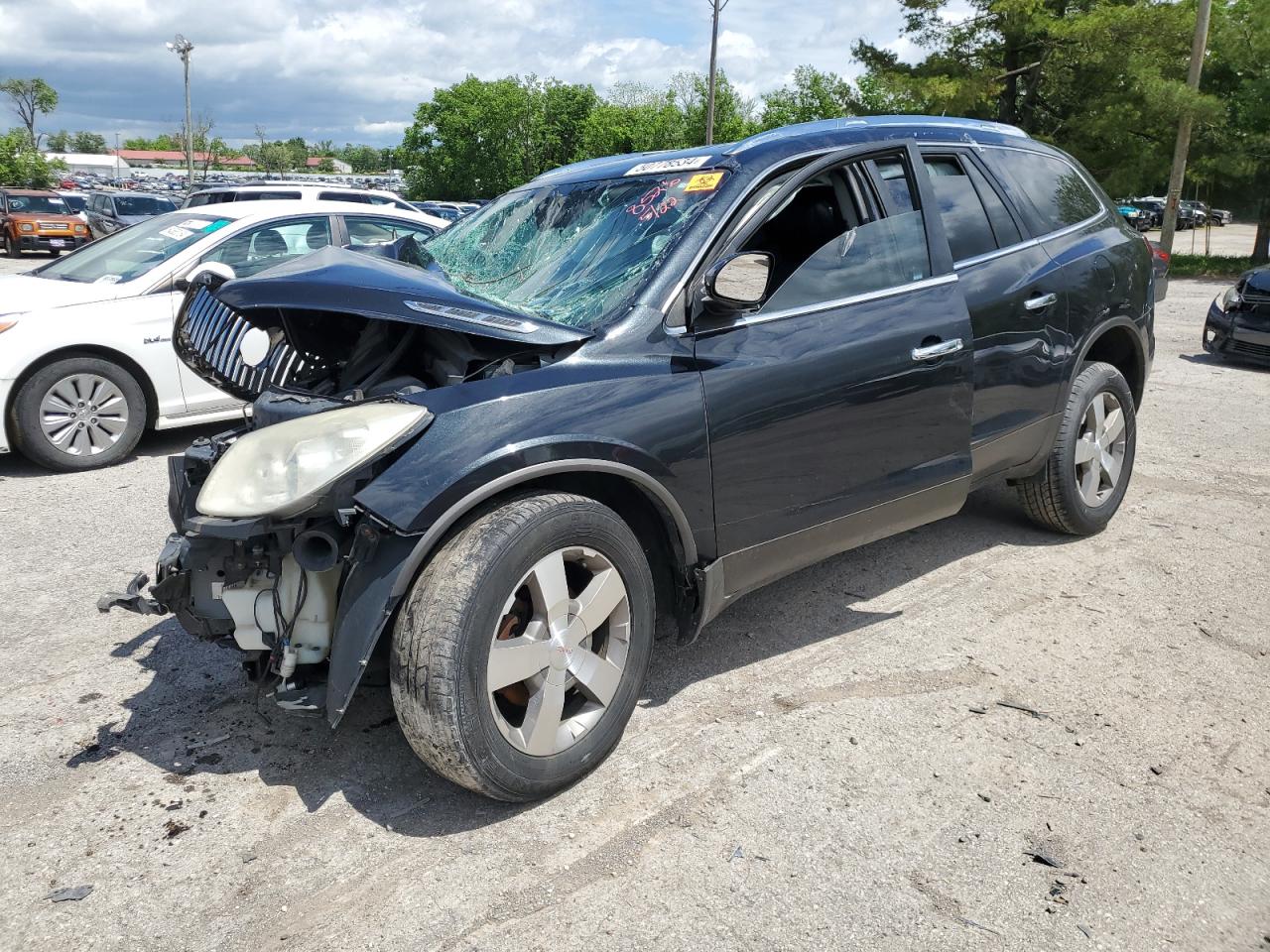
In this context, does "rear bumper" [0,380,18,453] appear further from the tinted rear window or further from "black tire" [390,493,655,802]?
the tinted rear window

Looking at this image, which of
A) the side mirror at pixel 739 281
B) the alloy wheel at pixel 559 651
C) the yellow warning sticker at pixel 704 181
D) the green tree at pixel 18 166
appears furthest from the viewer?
the green tree at pixel 18 166

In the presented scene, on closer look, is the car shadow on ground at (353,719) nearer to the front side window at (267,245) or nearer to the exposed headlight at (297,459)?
the exposed headlight at (297,459)

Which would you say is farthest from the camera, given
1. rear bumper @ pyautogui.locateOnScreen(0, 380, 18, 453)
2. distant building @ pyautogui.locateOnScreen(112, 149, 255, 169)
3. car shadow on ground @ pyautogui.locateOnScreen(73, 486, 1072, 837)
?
distant building @ pyautogui.locateOnScreen(112, 149, 255, 169)

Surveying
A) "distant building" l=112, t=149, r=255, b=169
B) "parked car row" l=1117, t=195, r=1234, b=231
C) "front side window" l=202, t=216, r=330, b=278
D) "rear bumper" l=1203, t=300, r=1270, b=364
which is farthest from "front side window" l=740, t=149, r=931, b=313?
"distant building" l=112, t=149, r=255, b=169

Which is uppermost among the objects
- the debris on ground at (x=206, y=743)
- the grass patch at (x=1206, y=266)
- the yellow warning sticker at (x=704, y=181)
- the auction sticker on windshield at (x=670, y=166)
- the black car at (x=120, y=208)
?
the black car at (x=120, y=208)

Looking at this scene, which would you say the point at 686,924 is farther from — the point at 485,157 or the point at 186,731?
the point at 485,157

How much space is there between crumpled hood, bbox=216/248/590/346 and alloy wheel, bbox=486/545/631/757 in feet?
2.21

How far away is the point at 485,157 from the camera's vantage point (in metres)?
58.3

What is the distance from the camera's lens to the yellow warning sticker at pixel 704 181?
3.44 m

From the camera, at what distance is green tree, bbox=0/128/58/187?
1845 inches

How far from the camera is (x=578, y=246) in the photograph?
11.9 ft

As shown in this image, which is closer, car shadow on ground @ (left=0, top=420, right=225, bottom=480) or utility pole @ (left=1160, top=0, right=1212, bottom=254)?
car shadow on ground @ (left=0, top=420, right=225, bottom=480)

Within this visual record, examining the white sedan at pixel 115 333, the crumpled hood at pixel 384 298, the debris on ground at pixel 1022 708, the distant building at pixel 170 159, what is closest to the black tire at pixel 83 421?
the white sedan at pixel 115 333

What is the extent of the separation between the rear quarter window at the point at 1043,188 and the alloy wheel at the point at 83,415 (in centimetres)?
555
